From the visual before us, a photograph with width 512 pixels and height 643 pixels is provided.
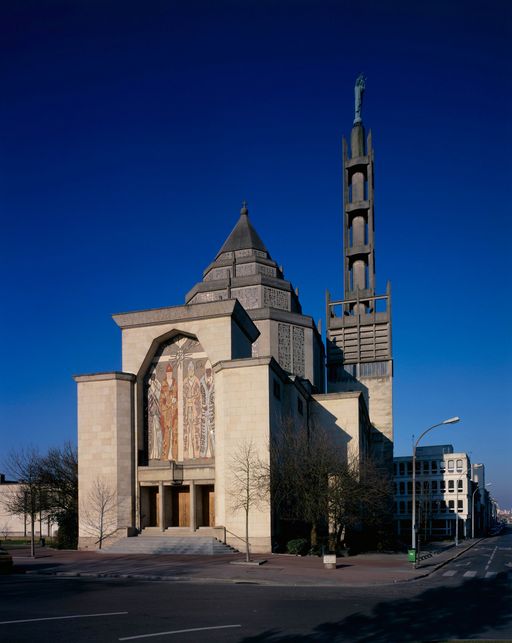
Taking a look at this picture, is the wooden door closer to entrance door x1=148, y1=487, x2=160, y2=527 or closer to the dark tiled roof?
entrance door x1=148, y1=487, x2=160, y2=527

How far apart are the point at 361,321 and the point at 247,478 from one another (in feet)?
126

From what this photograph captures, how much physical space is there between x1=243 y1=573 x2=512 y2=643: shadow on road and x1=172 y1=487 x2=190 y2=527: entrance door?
22.9 m

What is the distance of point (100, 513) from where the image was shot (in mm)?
38938

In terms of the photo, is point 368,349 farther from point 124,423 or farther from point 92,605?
point 92,605

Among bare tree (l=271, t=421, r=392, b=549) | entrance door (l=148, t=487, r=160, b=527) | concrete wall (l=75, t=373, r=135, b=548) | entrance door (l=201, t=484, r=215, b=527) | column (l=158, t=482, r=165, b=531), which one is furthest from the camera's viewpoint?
entrance door (l=148, t=487, r=160, b=527)

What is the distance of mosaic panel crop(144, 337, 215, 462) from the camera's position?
3981 centimetres

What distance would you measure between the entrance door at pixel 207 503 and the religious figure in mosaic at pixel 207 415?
270cm

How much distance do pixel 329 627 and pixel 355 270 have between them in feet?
207

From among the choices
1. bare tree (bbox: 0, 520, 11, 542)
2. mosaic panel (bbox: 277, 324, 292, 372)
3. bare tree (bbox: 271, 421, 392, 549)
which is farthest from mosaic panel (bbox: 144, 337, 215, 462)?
bare tree (bbox: 0, 520, 11, 542)

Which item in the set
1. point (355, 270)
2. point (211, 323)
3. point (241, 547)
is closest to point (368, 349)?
point (355, 270)

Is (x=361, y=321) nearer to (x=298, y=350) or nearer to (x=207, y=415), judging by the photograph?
(x=298, y=350)

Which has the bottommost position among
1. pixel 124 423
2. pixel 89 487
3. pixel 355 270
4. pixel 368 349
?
pixel 89 487

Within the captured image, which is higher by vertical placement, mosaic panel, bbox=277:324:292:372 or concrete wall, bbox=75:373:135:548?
mosaic panel, bbox=277:324:292:372

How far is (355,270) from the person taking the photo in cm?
7444
